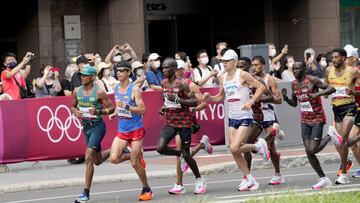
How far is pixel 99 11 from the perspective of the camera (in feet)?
96.0

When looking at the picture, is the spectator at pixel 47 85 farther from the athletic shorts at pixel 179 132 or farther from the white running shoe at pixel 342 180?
the white running shoe at pixel 342 180

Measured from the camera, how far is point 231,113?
14.9m

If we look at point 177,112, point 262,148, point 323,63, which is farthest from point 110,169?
point 323,63

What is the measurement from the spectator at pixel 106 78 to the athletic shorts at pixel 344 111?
18.6ft

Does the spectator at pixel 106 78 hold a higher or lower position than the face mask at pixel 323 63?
lower

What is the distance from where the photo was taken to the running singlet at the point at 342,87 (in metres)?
15.5

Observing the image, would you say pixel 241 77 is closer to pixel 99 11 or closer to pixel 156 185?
pixel 156 185

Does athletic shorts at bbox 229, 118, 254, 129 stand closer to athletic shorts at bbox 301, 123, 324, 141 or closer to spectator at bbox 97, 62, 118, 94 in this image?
athletic shorts at bbox 301, 123, 324, 141

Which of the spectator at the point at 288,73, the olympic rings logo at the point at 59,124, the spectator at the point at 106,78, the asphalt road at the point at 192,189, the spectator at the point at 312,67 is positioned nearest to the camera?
the asphalt road at the point at 192,189

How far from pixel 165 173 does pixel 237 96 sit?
3160 mm

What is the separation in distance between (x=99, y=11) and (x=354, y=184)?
50.3ft

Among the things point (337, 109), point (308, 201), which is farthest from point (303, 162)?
point (308, 201)

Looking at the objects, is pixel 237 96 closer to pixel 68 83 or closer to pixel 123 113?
pixel 123 113

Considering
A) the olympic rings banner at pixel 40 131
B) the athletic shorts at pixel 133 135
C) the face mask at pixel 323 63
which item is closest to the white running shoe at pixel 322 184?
the athletic shorts at pixel 133 135
